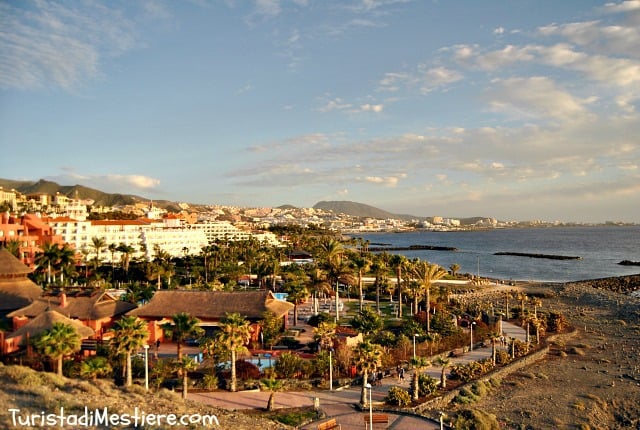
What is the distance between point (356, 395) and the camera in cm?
2406

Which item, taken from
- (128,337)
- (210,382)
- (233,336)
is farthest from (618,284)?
(128,337)

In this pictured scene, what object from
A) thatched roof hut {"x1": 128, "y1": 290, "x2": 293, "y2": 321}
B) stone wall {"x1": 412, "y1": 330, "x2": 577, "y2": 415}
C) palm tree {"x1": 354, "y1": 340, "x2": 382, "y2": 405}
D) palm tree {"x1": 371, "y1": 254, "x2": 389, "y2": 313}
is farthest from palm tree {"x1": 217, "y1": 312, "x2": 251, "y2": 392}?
palm tree {"x1": 371, "y1": 254, "x2": 389, "y2": 313}

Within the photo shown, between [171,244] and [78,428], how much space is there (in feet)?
270

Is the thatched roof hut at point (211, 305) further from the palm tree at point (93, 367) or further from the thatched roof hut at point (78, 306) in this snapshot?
the palm tree at point (93, 367)

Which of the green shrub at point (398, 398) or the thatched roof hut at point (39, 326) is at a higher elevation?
the thatched roof hut at point (39, 326)

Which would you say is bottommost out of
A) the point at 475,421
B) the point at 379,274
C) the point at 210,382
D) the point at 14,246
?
the point at 475,421

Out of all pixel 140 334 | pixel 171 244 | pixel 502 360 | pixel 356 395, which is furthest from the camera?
pixel 171 244

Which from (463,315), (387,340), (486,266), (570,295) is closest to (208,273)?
(463,315)

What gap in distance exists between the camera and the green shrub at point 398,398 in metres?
22.7

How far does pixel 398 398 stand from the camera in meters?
22.7

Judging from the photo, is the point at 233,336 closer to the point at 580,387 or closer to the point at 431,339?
the point at 431,339

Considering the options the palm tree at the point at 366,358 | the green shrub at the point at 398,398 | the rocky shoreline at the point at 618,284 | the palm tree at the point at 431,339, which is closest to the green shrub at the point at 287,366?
the palm tree at the point at 366,358

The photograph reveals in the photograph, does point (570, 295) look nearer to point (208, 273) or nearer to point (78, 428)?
point (208, 273)

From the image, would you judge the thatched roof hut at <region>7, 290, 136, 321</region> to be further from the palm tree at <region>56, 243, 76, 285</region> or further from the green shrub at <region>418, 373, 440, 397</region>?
the green shrub at <region>418, 373, 440, 397</region>
